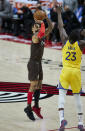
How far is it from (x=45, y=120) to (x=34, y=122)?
0.26 metres

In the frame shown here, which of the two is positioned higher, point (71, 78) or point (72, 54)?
point (72, 54)

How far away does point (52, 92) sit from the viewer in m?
9.99

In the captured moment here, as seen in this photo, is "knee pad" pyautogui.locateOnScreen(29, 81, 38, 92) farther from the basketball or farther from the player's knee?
the basketball

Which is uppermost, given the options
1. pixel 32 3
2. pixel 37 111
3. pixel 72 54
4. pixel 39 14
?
pixel 39 14

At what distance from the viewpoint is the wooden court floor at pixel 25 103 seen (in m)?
7.19

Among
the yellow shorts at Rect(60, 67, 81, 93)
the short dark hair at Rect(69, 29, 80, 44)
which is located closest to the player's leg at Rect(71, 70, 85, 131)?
the yellow shorts at Rect(60, 67, 81, 93)

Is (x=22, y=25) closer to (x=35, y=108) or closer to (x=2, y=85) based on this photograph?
(x=2, y=85)

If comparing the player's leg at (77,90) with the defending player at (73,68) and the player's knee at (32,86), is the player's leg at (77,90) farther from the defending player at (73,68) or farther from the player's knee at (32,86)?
the player's knee at (32,86)

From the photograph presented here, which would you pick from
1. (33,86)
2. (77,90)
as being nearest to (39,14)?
(33,86)

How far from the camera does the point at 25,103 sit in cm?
878

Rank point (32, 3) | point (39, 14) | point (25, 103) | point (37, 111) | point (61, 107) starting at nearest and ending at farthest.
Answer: point (61, 107)
point (39, 14)
point (37, 111)
point (25, 103)
point (32, 3)

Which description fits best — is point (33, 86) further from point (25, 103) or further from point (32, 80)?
point (25, 103)

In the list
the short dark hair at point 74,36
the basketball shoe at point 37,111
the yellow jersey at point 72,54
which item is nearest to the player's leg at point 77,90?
the yellow jersey at point 72,54

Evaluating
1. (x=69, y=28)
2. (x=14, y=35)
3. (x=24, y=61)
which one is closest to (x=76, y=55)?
(x=24, y=61)
